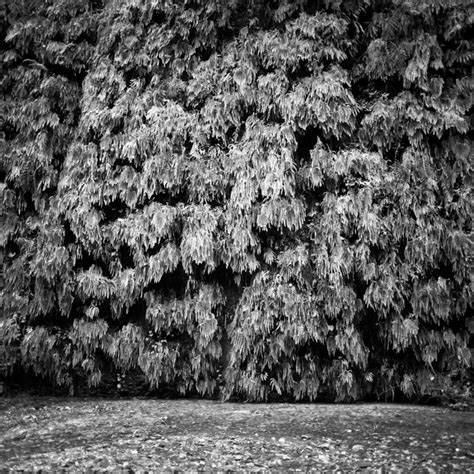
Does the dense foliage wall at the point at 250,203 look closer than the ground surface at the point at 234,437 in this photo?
No

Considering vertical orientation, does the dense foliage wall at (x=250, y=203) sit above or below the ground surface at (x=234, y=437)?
above

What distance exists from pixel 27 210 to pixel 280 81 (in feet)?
13.1

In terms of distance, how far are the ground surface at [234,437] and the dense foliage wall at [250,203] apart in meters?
0.67

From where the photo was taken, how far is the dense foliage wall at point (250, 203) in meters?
5.44

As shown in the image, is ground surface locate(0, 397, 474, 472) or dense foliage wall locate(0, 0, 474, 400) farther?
dense foliage wall locate(0, 0, 474, 400)

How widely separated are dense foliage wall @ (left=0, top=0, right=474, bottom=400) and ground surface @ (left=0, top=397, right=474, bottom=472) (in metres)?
0.67

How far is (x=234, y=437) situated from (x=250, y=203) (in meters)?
2.72

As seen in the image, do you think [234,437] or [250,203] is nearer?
[234,437]

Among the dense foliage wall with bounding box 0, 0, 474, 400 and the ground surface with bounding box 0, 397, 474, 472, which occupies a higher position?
the dense foliage wall with bounding box 0, 0, 474, 400

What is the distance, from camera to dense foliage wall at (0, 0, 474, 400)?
544 cm

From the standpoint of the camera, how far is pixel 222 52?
20.1 feet

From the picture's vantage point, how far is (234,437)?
4125mm

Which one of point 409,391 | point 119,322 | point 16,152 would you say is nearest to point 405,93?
point 409,391

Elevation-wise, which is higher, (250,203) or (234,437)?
(250,203)
